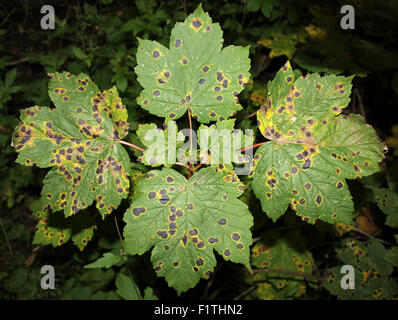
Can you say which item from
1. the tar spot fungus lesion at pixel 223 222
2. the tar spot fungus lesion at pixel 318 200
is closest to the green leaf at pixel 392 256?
the tar spot fungus lesion at pixel 318 200

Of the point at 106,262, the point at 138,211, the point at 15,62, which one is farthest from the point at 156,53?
the point at 15,62

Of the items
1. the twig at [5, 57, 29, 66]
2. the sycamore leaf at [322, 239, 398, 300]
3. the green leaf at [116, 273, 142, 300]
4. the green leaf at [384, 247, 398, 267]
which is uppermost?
the twig at [5, 57, 29, 66]

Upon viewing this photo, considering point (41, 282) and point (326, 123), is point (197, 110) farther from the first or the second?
point (41, 282)

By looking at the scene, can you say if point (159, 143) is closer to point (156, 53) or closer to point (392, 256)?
point (156, 53)

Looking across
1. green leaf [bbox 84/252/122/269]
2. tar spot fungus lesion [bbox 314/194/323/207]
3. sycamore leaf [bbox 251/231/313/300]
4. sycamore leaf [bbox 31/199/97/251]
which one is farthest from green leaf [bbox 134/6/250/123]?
sycamore leaf [bbox 251/231/313/300]

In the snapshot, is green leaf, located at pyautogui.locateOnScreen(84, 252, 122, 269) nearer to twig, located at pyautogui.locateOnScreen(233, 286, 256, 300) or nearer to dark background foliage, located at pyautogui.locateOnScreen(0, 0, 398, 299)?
dark background foliage, located at pyautogui.locateOnScreen(0, 0, 398, 299)
